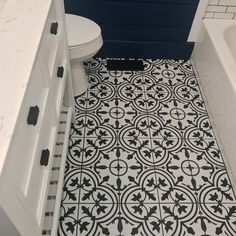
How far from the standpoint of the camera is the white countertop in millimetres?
594

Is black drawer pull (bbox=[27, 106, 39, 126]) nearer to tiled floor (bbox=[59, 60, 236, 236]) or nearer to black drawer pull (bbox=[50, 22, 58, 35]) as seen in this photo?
black drawer pull (bbox=[50, 22, 58, 35])

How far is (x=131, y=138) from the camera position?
1584 millimetres

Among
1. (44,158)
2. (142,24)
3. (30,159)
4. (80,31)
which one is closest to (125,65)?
(142,24)

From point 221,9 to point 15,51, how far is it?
158cm

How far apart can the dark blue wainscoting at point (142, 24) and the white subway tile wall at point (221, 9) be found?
0.11m

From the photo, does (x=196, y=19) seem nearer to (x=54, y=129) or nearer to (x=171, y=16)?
(x=171, y=16)

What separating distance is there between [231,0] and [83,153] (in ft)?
4.69

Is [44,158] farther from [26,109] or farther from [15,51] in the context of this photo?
[15,51]

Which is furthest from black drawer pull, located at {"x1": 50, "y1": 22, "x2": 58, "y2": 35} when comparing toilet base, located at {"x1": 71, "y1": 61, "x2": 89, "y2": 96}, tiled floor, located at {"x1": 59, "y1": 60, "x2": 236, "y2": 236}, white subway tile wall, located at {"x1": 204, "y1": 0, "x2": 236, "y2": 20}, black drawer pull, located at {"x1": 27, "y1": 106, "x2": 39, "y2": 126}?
white subway tile wall, located at {"x1": 204, "y1": 0, "x2": 236, "y2": 20}

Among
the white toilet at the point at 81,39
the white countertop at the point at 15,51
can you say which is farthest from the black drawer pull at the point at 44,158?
the white toilet at the point at 81,39

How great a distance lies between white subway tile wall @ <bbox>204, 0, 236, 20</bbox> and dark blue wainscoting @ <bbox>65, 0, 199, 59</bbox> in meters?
0.11

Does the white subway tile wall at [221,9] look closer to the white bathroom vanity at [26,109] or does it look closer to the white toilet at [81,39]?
the white toilet at [81,39]

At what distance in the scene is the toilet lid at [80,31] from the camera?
57.5 inches

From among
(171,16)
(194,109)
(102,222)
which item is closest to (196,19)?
(171,16)
